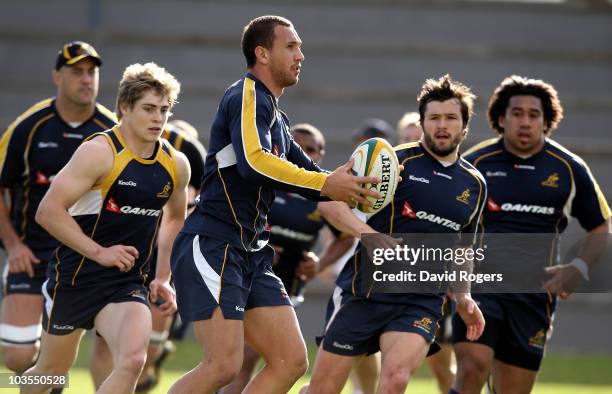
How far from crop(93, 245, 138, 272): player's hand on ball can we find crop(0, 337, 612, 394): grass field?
9.73 feet

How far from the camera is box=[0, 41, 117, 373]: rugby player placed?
7.74 metres

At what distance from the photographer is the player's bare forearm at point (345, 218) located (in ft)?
20.1

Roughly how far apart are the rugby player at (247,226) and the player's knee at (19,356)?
254 cm

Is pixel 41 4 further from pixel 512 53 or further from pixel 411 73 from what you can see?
pixel 512 53

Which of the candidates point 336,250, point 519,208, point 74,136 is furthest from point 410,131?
point 74,136

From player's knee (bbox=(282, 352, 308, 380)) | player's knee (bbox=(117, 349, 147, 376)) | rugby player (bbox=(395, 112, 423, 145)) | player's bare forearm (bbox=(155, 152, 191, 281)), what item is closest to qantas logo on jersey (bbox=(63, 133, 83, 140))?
player's bare forearm (bbox=(155, 152, 191, 281))

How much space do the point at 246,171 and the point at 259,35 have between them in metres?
0.83

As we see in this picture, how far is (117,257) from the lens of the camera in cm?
585

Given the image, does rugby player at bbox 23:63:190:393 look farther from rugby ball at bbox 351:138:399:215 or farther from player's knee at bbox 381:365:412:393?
player's knee at bbox 381:365:412:393

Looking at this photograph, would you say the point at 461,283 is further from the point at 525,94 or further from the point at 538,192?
the point at 525,94

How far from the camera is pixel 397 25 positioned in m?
17.7

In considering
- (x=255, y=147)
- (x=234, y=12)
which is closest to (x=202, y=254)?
(x=255, y=147)

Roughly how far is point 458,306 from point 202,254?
1.68m

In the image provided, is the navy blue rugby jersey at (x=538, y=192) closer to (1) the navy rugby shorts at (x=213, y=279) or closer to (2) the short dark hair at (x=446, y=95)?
(2) the short dark hair at (x=446, y=95)
